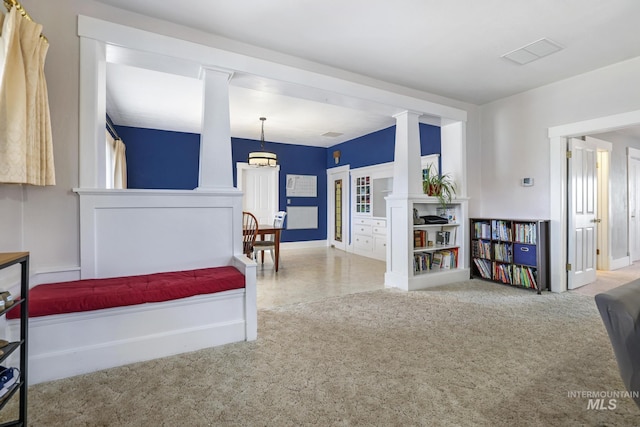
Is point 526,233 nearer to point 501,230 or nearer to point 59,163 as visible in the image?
point 501,230

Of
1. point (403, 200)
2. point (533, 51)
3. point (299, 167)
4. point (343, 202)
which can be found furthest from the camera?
point (299, 167)

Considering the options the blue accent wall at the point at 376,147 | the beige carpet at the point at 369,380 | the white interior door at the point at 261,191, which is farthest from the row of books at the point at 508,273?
the white interior door at the point at 261,191

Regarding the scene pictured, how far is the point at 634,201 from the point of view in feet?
18.8

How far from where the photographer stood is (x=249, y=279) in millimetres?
2426

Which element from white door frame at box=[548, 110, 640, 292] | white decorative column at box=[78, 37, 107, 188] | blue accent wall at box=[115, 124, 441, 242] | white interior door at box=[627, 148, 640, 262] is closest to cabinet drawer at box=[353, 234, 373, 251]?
blue accent wall at box=[115, 124, 441, 242]

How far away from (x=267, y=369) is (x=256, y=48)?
112 inches

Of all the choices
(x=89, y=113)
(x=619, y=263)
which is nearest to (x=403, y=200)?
(x=89, y=113)

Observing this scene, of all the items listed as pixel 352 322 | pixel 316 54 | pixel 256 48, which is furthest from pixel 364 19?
pixel 352 322

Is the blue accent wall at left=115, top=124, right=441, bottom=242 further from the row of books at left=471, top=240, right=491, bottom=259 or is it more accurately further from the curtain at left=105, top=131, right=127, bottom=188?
the row of books at left=471, top=240, right=491, bottom=259

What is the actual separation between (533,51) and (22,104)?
13.8 ft

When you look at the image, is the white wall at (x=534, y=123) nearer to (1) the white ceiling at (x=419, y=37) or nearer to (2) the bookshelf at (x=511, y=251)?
(1) the white ceiling at (x=419, y=37)

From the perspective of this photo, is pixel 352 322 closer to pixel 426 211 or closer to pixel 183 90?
pixel 426 211

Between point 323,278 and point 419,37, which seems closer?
point 419,37

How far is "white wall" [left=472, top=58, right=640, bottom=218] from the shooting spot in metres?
3.37
